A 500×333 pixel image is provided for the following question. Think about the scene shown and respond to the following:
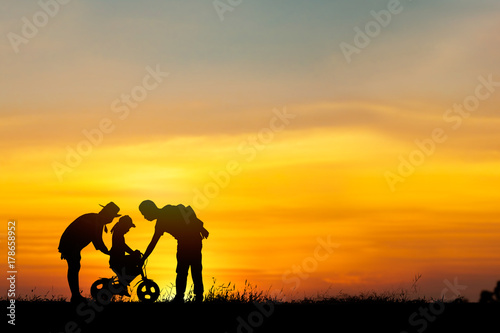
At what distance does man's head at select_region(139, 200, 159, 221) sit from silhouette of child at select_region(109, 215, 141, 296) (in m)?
0.57

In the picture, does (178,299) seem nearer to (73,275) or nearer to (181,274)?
(181,274)

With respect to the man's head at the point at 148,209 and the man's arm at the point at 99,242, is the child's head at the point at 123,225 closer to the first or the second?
the man's arm at the point at 99,242

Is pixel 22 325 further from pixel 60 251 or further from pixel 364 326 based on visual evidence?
pixel 364 326

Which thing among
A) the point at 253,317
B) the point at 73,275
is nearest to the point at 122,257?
the point at 73,275

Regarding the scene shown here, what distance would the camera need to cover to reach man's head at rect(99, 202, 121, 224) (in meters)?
16.9

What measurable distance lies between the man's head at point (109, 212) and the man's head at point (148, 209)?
0.74m

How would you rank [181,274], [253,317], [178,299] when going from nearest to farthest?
[253,317]
[178,299]
[181,274]

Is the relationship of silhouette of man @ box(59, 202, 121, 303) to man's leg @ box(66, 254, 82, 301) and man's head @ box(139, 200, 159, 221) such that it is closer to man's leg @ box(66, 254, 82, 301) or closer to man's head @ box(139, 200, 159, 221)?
man's leg @ box(66, 254, 82, 301)

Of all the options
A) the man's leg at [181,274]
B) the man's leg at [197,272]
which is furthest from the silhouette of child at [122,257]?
the man's leg at [197,272]

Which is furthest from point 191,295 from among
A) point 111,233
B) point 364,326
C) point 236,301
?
point 364,326

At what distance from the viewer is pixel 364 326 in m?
13.0

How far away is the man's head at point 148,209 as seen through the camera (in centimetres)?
1658

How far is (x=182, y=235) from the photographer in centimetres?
1689

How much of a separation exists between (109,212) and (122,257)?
112 cm
